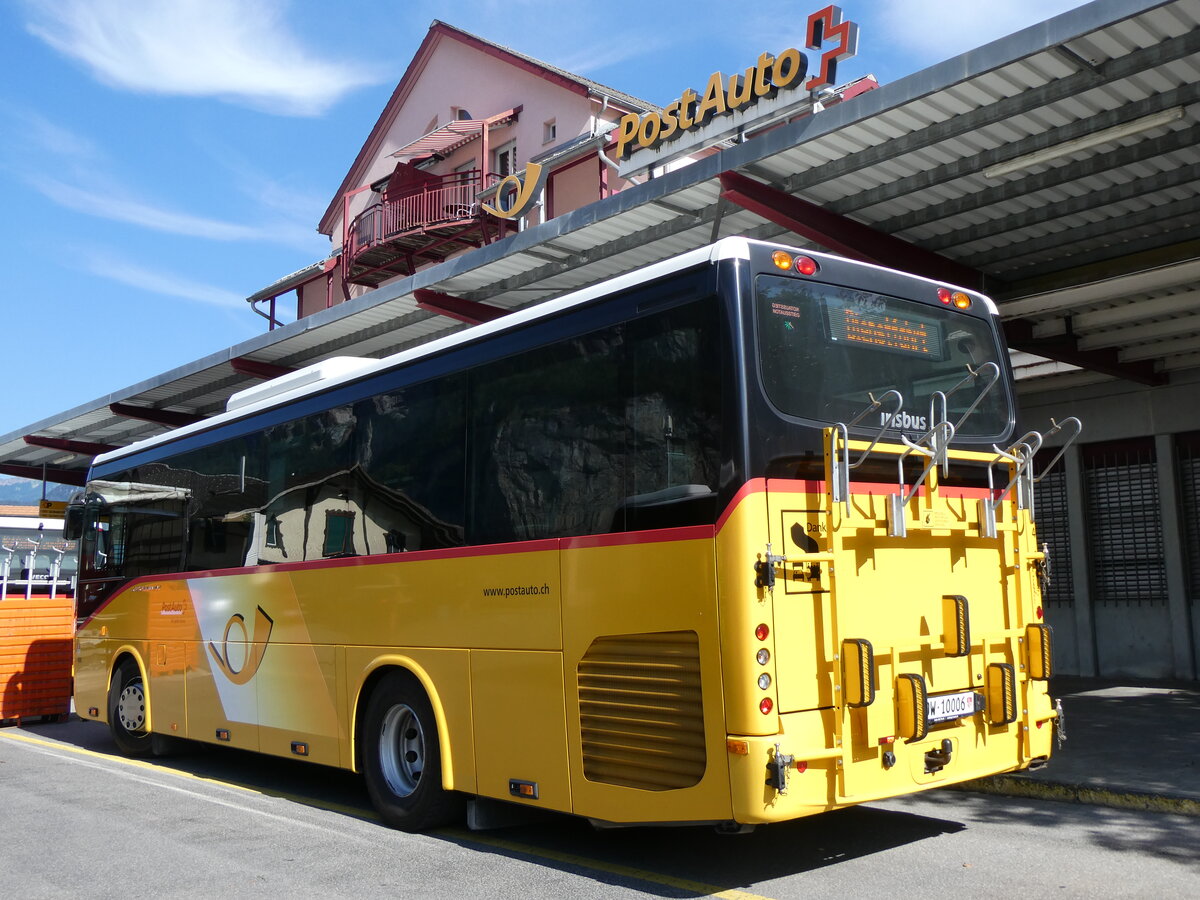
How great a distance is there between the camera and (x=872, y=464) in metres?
6.16

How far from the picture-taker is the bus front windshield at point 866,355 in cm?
602

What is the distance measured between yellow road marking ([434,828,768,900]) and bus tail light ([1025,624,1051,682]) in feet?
7.27

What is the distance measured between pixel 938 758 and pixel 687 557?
5.96 feet

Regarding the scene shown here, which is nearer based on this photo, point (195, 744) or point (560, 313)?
point (560, 313)

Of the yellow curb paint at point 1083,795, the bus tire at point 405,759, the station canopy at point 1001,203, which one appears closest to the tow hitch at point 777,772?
the bus tire at point 405,759

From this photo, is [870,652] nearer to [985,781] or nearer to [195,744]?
[985,781]

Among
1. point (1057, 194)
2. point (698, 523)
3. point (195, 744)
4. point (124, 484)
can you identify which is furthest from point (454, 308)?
point (698, 523)

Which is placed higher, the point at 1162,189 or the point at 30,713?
the point at 1162,189

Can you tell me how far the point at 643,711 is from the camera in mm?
5953

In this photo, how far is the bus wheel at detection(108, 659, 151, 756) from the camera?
11.6 meters

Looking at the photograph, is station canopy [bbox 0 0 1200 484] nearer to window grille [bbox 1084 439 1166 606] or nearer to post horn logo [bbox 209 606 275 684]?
window grille [bbox 1084 439 1166 606]

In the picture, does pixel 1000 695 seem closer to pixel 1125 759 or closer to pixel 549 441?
pixel 549 441

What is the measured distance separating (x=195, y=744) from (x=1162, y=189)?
10.8m

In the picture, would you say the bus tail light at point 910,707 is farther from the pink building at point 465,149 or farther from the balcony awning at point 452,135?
the balcony awning at point 452,135
